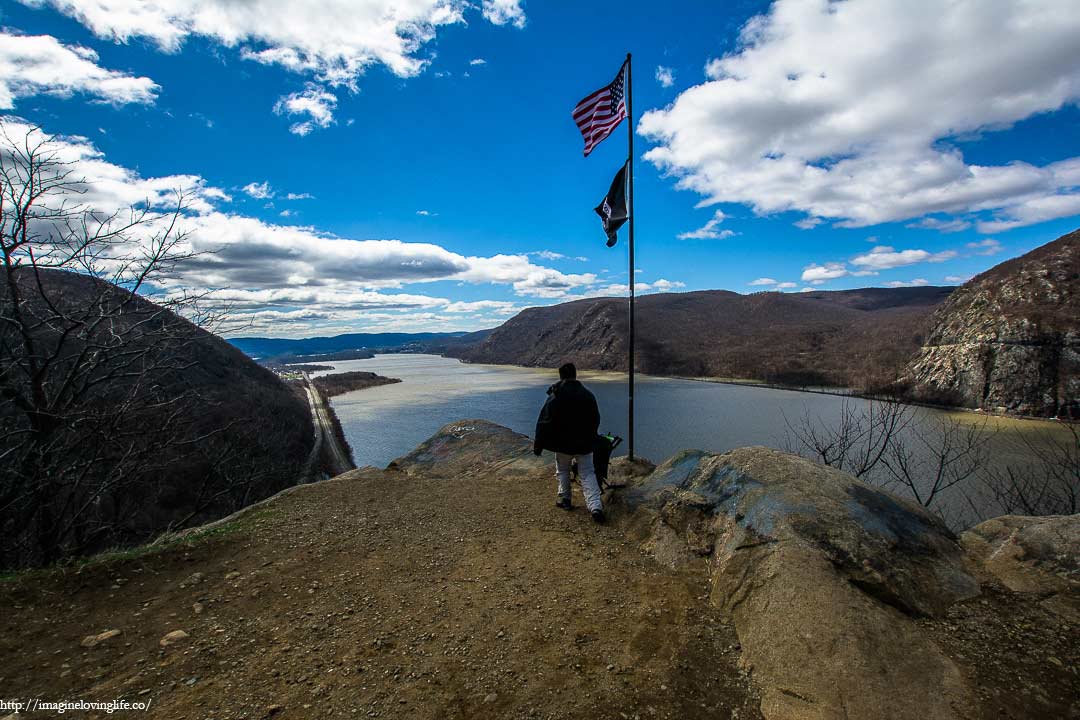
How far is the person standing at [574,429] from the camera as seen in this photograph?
6.51 metres

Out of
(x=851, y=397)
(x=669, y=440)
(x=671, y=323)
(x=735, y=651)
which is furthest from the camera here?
(x=671, y=323)

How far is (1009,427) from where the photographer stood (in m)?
48.0

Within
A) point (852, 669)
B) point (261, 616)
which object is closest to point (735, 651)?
point (852, 669)

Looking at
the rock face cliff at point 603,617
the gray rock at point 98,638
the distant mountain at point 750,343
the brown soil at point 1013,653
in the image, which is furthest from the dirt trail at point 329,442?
the distant mountain at point 750,343

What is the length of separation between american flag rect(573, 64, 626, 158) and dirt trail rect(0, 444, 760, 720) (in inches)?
284

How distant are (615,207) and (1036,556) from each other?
7380mm

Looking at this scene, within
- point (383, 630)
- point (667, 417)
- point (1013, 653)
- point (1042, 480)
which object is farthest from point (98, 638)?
point (667, 417)

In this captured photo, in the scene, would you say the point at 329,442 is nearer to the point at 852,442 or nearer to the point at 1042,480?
the point at 852,442

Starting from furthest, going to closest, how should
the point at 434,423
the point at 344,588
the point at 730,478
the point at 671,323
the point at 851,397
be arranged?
the point at 671,323
the point at 851,397
the point at 434,423
the point at 730,478
the point at 344,588

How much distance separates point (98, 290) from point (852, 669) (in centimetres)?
908

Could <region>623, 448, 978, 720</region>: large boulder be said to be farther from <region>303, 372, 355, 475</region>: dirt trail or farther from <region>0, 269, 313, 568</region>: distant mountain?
<region>303, 372, 355, 475</region>: dirt trail

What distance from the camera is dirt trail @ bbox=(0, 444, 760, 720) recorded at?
3.10m

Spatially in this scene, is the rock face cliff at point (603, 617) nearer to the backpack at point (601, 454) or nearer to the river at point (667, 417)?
the backpack at point (601, 454)

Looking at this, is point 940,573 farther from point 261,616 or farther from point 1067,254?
point 1067,254
